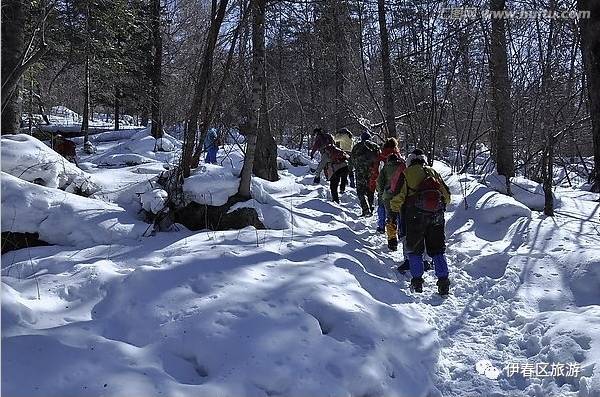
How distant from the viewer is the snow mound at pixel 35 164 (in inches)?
293

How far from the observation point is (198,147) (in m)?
8.74

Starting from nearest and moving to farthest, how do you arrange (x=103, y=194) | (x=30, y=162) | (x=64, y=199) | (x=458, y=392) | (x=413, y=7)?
1. (x=458, y=392)
2. (x=64, y=199)
3. (x=30, y=162)
4. (x=103, y=194)
5. (x=413, y=7)

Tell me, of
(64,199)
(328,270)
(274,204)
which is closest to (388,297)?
(328,270)

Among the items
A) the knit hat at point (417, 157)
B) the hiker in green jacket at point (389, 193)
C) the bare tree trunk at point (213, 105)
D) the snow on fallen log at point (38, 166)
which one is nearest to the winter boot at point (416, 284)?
the knit hat at point (417, 157)

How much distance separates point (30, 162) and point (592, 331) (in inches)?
308

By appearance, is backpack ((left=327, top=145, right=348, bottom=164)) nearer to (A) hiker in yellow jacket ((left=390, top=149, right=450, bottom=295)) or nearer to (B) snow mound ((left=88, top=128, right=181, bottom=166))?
(A) hiker in yellow jacket ((left=390, top=149, right=450, bottom=295))

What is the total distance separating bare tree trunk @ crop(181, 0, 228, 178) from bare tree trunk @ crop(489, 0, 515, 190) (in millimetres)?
6682

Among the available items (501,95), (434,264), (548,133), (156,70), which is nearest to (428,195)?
(434,264)

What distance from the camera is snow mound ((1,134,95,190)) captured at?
7445 mm

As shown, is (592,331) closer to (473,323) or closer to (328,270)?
(473,323)

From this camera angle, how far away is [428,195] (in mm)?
5984

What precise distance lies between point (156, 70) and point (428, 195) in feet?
66.0

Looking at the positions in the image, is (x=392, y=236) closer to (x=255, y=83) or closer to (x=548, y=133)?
(x=255, y=83)

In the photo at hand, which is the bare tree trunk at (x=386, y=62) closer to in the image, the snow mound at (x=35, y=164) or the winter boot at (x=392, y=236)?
the winter boot at (x=392, y=236)
